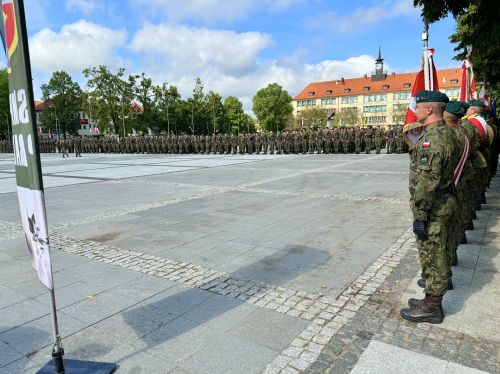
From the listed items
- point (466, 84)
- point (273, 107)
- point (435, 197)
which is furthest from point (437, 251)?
point (273, 107)

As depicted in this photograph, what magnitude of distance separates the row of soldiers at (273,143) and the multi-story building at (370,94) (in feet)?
180

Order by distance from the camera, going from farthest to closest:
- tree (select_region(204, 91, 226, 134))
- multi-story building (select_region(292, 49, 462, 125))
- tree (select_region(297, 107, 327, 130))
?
multi-story building (select_region(292, 49, 462, 125))
tree (select_region(297, 107, 327, 130))
tree (select_region(204, 91, 226, 134))

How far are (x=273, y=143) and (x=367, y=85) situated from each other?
79.2 metres

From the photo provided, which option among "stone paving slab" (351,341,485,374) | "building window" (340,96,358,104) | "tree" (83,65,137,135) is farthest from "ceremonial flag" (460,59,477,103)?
"building window" (340,96,358,104)

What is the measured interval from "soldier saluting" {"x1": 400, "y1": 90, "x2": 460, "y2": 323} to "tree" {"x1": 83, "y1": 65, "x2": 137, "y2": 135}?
54.4m

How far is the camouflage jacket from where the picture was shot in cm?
293

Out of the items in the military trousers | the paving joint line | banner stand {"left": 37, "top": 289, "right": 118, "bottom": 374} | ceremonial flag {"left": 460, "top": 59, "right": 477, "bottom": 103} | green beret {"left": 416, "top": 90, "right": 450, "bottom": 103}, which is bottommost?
the paving joint line

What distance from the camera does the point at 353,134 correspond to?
23.6m

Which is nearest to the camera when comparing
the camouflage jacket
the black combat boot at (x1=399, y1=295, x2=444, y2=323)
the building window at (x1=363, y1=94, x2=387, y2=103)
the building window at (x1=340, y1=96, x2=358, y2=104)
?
the camouflage jacket

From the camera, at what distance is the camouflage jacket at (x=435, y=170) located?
2.93 meters

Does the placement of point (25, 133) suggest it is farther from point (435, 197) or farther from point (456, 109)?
point (456, 109)

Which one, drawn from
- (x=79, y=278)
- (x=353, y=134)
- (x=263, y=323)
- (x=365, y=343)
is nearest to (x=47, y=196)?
(x=79, y=278)

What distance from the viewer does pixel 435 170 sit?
2918 mm

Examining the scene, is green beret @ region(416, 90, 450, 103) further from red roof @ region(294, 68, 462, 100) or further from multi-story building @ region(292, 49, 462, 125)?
red roof @ region(294, 68, 462, 100)
